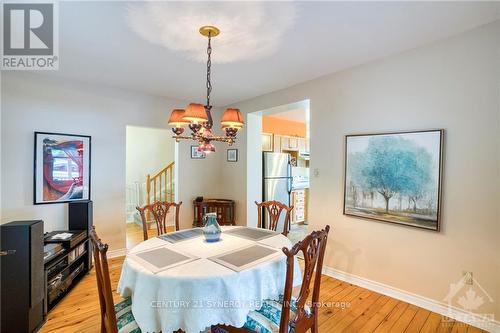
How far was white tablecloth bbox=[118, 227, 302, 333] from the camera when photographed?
1.39 m

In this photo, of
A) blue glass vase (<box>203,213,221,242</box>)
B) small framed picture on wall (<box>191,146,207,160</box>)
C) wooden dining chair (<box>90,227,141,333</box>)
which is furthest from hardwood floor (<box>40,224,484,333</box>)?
small framed picture on wall (<box>191,146,207,160</box>)

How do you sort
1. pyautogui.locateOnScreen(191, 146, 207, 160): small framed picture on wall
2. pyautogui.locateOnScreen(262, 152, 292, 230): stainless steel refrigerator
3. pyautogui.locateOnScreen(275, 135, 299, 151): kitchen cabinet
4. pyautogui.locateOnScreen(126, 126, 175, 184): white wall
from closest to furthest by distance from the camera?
pyautogui.locateOnScreen(191, 146, 207, 160): small framed picture on wall, pyautogui.locateOnScreen(262, 152, 292, 230): stainless steel refrigerator, pyautogui.locateOnScreen(275, 135, 299, 151): kitchen cabinet, pyautogui.locateOnScreen(126, 126, 175, 184): white wall

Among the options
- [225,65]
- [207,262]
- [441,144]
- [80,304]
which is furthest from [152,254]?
[441,144]

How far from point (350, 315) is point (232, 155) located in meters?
3.18

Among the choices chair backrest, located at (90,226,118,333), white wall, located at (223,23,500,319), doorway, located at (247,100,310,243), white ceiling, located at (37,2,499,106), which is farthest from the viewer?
doorway, located at (247,100,310,243)

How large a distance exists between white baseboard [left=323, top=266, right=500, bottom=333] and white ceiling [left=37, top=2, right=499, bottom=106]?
2.47 meters

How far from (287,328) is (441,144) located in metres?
2.11

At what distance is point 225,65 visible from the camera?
290cm

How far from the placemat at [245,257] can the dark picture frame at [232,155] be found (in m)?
2.84

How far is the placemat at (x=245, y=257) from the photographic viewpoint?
5.30 feet

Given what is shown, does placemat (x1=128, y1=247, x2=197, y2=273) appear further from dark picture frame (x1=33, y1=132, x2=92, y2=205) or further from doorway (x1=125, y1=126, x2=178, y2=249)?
doorway (x1=125, y1=126, x2=178, y2=249)

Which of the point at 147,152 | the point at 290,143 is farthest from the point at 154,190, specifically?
the point at 290,143

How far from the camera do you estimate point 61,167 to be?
326cm

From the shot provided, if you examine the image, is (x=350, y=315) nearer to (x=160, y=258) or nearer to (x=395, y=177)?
(x=395, y=177)
